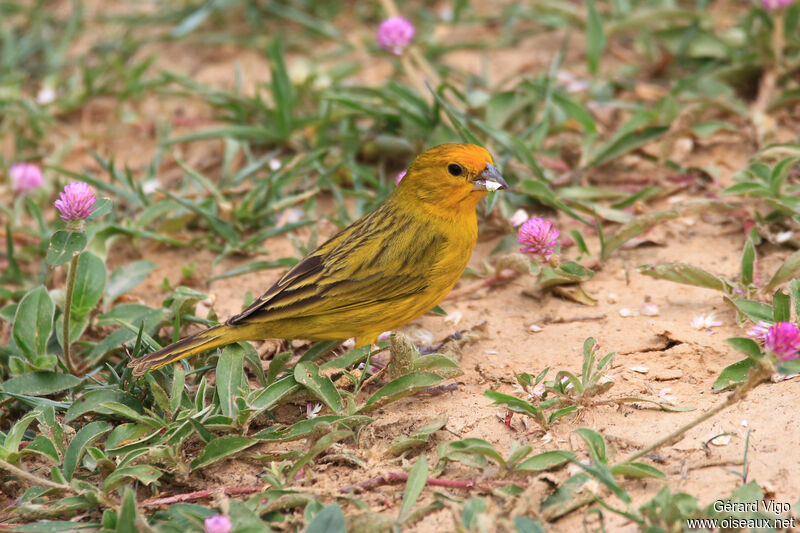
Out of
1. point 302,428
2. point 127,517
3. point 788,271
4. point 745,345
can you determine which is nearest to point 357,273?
point 302,428

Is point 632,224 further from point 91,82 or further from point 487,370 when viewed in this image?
point 91,82

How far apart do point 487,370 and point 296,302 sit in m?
0.85

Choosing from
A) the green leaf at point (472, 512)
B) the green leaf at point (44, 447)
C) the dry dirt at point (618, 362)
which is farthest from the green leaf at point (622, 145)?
the green leaf at point (44, 447)

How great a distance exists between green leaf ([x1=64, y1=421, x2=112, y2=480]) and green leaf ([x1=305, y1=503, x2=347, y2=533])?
98 centimetres

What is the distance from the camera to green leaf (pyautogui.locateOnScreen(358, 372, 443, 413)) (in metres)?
3.37

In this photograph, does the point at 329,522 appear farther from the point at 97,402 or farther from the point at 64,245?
the point at 64,245

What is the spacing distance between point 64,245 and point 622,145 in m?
2.97

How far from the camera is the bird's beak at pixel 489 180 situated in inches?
153

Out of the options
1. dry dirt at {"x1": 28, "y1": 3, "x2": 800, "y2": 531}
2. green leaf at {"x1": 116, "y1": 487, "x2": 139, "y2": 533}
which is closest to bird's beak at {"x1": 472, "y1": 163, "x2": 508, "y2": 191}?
dry dirt at {"x1": 28, "y1": 3, "x2": 800, "y2": 531}

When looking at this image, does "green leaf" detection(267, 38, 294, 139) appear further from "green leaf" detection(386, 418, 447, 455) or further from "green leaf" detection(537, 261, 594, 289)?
"green leaf" detection(386, 418, 447, 455)

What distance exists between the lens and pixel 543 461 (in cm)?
290

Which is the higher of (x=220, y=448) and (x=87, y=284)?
(x=87, y=284)

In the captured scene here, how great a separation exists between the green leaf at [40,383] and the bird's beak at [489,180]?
1906 millimetres

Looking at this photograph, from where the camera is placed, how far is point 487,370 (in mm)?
3666
